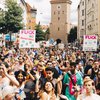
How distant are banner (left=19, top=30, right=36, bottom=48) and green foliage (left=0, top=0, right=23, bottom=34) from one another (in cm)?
2245

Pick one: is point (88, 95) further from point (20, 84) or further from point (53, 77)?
point (20, 84)

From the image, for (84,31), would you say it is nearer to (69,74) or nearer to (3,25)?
(3,25)

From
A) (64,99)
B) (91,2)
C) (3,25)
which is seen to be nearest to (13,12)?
(3,25)

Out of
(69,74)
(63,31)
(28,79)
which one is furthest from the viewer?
(63,31)

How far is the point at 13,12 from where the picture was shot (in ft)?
141

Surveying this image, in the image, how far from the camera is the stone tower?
450ft

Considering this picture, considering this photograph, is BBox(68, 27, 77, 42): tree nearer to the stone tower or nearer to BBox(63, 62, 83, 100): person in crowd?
the stone tower

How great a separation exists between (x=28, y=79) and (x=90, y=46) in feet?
42.3

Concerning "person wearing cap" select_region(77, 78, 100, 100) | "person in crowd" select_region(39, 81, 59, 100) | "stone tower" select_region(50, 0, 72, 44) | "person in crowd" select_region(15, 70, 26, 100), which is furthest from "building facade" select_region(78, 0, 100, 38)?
"person wearing cap" select_region(77, 78, 100, 100)

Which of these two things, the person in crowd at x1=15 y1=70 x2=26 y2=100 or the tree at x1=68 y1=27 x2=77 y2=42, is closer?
the person in crowd at x1=15 y1=70 x2=26 y2=100

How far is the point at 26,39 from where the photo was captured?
20375 mm

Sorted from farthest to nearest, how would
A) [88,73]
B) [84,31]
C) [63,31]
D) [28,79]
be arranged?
[63,31] < [84,31] < [88,73] < [28,79]

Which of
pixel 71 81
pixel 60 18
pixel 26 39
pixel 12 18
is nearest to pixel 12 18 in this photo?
pixel 12 18

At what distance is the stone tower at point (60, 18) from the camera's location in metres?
137
